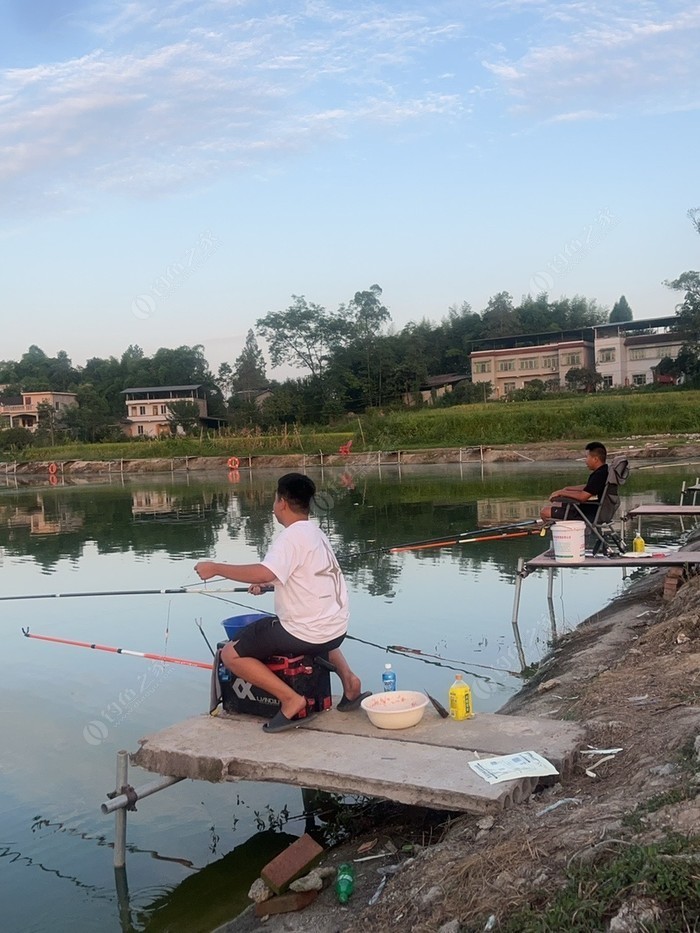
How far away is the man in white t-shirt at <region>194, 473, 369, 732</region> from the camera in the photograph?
504 cm

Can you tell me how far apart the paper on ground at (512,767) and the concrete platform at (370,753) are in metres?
0.04

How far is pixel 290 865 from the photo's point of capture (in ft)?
14.4

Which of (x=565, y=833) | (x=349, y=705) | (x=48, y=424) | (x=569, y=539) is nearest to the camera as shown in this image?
(x=565, y=833)

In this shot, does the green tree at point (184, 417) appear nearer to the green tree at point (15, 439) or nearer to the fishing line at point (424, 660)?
the green tree at point (15, 439)

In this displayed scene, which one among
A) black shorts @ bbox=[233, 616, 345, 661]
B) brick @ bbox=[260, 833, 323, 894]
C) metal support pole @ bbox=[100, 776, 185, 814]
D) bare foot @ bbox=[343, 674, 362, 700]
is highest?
black shorts @ bbox=[233, 616, 345, 661]

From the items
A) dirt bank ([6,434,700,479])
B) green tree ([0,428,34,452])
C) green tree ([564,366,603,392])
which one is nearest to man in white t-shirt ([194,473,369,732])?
dirt bank ([6,434,700,479])

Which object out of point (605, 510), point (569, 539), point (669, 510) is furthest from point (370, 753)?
point (669, 510)

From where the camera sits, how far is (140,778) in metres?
6.38

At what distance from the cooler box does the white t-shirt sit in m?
0.21

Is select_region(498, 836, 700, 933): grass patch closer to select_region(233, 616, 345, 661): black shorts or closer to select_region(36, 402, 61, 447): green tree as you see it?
select_region(233, 616, 345, 661): black shorts

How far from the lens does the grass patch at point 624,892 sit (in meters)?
2.67

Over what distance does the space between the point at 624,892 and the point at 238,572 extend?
2657 mm

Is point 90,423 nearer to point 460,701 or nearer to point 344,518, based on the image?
point 344,518

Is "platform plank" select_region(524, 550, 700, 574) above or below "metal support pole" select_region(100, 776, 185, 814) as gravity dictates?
above
